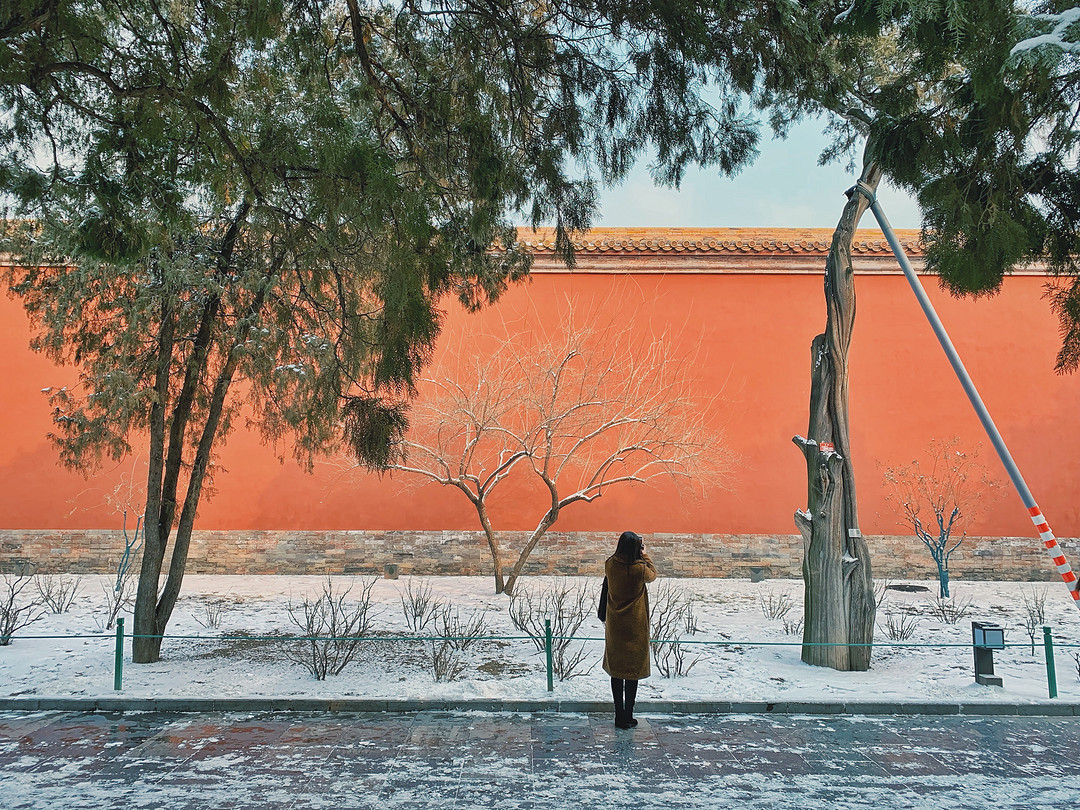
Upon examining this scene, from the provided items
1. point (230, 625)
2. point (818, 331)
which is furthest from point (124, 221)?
point (818, 331)

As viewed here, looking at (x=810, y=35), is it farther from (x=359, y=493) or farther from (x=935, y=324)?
(x=359, y=493)

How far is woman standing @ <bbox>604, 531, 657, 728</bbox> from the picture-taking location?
5.81 m

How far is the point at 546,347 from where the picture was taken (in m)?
13.6

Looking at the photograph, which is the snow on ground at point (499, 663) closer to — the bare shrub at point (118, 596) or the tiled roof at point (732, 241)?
the bare shrub at point (118, 596)

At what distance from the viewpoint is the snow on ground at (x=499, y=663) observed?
6.89 m

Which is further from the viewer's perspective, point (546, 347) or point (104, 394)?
point (546, 347)

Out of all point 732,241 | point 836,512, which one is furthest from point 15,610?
point 732,241

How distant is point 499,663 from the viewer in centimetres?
802

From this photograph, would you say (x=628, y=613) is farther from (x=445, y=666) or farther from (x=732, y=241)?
(x=732, y=241)

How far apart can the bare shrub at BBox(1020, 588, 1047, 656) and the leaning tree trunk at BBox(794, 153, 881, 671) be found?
153 centimetres

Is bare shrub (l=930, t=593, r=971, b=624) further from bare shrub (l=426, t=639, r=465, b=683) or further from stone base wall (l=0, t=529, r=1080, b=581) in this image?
bare shrub (l=426, t=639, r=465, b=683)

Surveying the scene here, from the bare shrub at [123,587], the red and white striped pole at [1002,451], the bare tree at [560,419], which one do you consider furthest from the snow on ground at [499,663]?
the bare tree at [560,419]

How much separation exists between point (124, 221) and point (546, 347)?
31.5 feet

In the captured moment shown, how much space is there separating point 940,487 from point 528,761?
37.3ft
